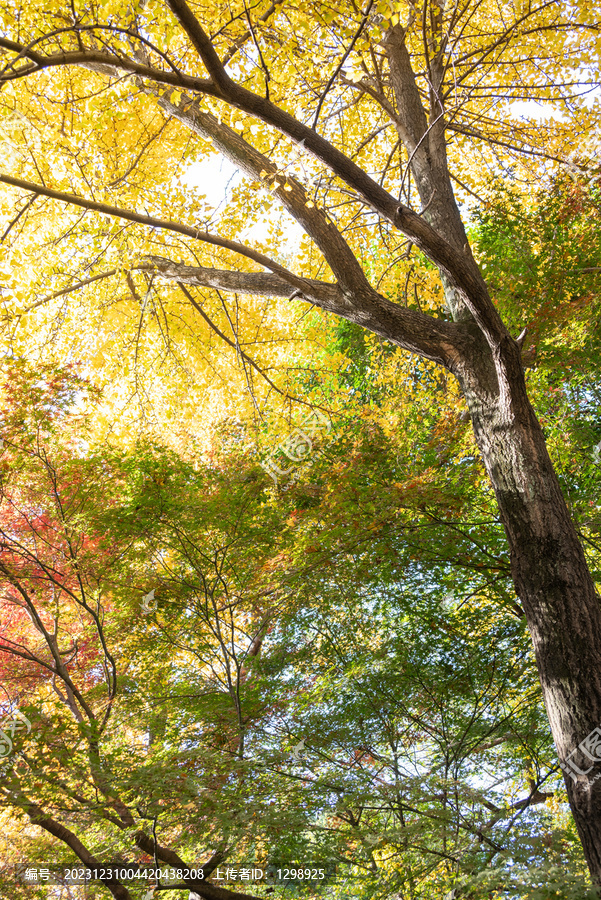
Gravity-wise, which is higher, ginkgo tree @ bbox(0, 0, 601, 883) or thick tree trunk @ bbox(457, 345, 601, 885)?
ginkgo tree @ bbox(0, 0, 601, 883)

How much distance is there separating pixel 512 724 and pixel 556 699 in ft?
4.05

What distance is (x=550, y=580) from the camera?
2309 millimetres

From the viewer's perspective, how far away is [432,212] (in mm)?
3539

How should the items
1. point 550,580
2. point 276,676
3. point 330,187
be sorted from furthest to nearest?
point 276,676 < point 330,187 < point 550,580

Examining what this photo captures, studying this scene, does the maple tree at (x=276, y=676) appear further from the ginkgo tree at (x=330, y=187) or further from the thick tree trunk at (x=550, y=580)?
the ginkgo tree at (x=330, y=187)

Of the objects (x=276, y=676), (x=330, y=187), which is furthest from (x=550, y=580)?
(x=276, y=676)

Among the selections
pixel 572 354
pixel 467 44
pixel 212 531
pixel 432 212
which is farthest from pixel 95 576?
pixel 467 44

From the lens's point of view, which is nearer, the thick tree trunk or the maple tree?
the thick tree trunk

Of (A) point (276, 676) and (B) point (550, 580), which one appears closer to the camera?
(B) point (550, 580)

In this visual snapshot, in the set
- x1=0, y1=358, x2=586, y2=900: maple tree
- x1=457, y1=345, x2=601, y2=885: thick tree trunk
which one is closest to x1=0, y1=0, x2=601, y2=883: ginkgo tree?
x1=457, y1=345, x2=601, y2=885: thick tree trunk

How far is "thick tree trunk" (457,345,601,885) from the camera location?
2057 millimetres

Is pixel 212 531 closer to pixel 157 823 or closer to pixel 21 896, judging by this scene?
pixel 157 823

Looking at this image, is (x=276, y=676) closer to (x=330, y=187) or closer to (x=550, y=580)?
(x=550, y=580)

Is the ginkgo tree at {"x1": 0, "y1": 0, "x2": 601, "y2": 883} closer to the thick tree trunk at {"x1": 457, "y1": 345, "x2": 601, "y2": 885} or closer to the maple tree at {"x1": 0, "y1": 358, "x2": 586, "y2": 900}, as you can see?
the thick tree trunk at {"x1": 457, "y1": 345, "x2": 601, "y2": 885}
